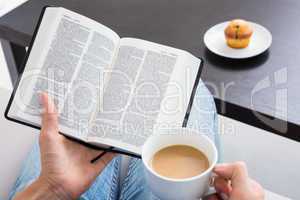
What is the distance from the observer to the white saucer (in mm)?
1034

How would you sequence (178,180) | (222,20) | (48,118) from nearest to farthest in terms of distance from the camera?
1. (178,180)
2. (48,118)
3. (222,20)

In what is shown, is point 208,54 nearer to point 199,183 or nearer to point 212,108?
point 212,108

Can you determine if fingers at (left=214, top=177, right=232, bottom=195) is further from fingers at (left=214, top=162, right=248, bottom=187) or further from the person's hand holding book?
the person's hand holding book

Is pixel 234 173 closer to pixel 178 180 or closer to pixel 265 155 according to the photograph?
pixel 178 180

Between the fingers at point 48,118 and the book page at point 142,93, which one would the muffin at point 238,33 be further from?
the fingers at point 48,118

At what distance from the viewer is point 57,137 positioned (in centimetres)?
78

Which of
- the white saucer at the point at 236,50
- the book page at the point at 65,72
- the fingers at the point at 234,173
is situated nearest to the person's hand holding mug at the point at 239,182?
the fingers at the point at 234,173

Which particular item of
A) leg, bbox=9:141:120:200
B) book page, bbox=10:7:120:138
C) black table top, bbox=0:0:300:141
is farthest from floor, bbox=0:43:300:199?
book page, bbox=10:7:120:138

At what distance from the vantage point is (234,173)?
657 mm

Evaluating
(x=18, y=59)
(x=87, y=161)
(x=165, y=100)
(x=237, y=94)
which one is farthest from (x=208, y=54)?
(x=18, y=59)

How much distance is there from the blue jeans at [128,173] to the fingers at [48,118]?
5.7 inches

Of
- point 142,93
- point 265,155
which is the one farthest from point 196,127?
point 265,155

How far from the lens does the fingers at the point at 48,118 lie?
764mm

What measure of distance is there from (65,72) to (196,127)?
28 centimetres
